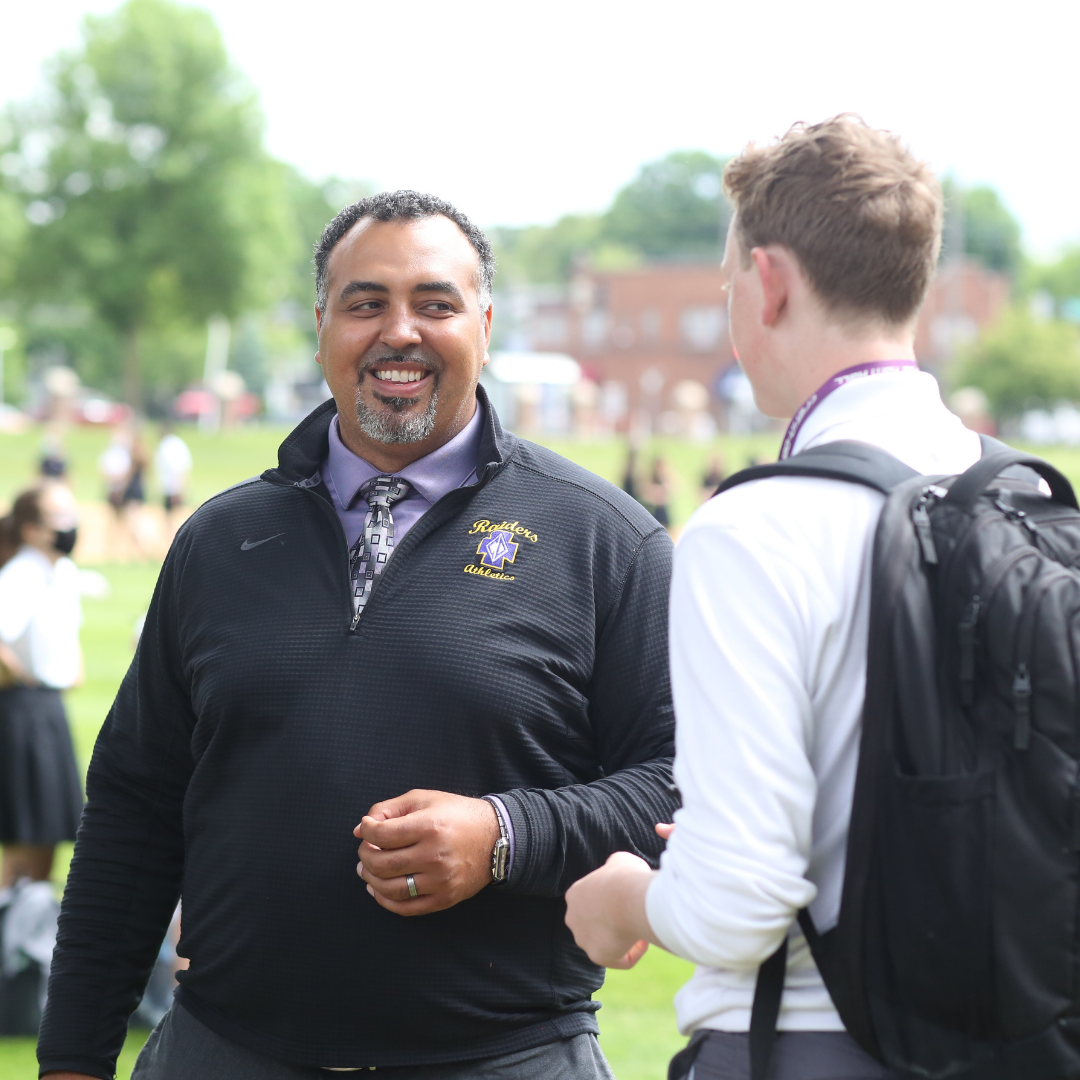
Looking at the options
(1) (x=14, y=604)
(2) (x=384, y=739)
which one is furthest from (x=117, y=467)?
(2) (x=384, y=739)

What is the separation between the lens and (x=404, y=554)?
2.58 m

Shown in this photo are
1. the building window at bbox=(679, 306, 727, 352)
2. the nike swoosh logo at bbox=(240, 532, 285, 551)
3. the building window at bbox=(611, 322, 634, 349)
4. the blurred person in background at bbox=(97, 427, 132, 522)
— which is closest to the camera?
the nike swoosh logo at bbox=(240, 532, 285, 551)

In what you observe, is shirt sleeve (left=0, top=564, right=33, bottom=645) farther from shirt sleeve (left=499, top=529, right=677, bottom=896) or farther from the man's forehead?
shirt sleeve (left=499, top=529, right=677, bottom=896)

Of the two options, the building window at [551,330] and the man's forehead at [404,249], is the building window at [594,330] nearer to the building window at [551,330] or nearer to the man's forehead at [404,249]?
the building window at [551,330]

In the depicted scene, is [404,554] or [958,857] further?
[404,554]

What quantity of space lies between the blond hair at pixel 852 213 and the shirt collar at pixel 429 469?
1.15 m

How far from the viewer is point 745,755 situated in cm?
158

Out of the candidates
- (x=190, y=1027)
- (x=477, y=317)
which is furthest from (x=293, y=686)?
(x=477, y=317)

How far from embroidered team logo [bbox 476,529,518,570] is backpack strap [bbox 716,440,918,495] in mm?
937

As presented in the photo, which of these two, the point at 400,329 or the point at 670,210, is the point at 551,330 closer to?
the point at 670,210

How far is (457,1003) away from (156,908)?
81 cm

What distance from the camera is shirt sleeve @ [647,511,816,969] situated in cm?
158

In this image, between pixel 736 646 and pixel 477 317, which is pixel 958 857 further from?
→ pixel 477 317

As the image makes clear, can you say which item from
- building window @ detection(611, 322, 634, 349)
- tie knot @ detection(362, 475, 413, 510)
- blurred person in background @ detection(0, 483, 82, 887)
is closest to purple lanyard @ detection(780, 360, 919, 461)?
tie knot @ detection(362, 475, 413, 510)
